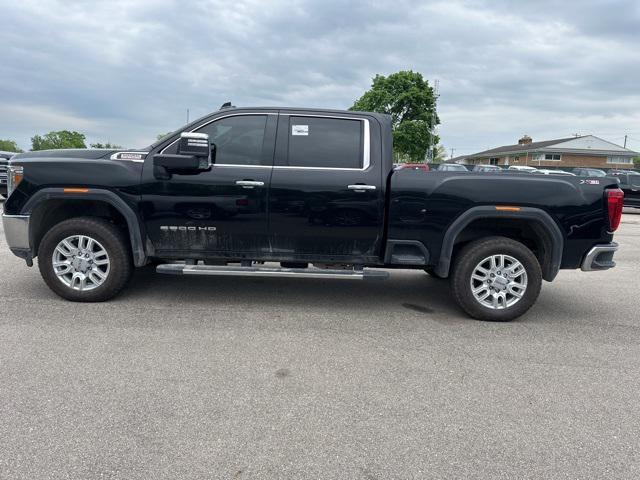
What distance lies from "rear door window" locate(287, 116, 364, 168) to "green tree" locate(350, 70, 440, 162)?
41187 mm

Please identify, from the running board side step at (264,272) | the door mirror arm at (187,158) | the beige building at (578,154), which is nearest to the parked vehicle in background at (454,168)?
the running board side step at (264,272)

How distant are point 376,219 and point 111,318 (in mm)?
2678

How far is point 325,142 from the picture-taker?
4727 millimetres

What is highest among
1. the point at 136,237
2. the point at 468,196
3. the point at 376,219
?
the point at 468,196

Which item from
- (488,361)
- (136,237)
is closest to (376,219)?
(488,361)

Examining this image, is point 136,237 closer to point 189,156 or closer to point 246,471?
point 189,156

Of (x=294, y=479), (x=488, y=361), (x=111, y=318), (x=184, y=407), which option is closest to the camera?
(x=294, y=479)

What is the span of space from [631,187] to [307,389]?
63.9 ft

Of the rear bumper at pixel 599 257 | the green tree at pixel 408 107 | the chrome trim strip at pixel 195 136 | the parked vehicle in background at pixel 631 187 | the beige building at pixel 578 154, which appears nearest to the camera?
the chrome trim strip at pixel 195 136

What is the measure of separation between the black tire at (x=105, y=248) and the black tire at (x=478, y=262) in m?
3.34

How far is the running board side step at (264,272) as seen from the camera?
15.0 ft

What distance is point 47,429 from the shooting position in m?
2.60

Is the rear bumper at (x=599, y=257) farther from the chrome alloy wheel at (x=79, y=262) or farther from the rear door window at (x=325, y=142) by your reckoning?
the chrome alloy wheel at (x=79, y=262)

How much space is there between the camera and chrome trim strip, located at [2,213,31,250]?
4.64 meters
